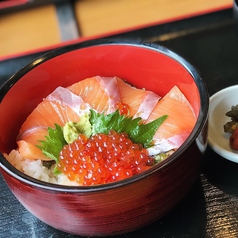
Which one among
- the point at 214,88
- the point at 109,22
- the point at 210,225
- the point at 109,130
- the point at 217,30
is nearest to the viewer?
the point at 210,225

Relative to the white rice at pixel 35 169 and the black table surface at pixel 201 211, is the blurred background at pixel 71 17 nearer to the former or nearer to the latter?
the black table surface at pixel 201 211

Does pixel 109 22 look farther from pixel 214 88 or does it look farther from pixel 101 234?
pixel 101 234

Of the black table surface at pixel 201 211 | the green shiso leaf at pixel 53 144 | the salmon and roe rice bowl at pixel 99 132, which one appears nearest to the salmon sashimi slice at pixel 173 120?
the salmon and roe rice bowl at pixel 99 132

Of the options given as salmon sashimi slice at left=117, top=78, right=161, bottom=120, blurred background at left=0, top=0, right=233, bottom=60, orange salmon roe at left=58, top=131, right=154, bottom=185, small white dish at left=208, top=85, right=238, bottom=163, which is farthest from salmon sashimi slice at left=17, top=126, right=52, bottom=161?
blurred background at left=0, top=0, right=233, bottom=60

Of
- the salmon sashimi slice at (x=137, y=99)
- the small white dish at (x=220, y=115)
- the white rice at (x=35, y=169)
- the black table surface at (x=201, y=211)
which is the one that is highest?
the salmon sashimi slice at (x=137, y=99)

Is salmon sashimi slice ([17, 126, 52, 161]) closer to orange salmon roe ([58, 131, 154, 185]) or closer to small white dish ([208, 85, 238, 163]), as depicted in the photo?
orange salmon roe ([58, 131, 154, 185])

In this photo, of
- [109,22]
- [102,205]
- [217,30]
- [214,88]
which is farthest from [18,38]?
[102,205]
